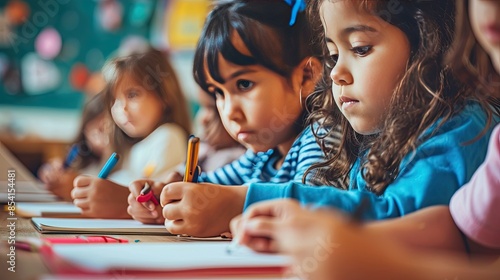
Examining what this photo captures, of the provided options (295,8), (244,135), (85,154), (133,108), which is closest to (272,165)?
(244,135)

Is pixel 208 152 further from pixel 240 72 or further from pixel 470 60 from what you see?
pixel 470 60

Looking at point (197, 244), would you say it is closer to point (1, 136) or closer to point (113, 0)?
point (113, 0)

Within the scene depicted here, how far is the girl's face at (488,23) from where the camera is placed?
1.21 feet

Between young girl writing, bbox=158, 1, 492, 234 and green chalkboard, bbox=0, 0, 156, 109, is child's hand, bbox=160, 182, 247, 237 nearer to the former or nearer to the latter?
young girl writing, bbox=158, 1, 492, 234

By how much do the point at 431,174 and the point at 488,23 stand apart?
0.40 ft

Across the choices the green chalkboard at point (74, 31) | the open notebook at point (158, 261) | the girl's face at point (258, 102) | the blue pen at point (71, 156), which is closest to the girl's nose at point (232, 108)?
the girl's face at point (258, 102)

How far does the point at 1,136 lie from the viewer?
1.97 m

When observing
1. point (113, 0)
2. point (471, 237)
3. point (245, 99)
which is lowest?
point (471, 237)

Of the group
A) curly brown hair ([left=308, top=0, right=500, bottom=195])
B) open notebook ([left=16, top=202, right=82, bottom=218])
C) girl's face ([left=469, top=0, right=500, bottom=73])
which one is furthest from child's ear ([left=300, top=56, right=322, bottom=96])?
open notebook ([left=16, top=202, right=82, bottom=218])

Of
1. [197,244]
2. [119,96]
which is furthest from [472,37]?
[119,96]

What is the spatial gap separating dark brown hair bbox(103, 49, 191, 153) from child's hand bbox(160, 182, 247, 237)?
401 millimetres

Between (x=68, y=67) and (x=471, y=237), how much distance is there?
1.64 m

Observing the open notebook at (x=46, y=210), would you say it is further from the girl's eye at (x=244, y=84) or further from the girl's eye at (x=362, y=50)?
the girl's eye at (x=362, y=50)

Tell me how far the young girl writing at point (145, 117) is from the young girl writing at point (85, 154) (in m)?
0.08
